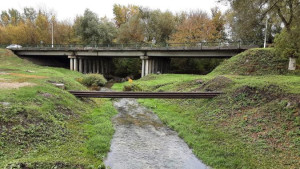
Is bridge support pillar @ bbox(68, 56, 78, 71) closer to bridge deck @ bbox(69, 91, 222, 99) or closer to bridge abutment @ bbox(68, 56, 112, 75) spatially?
bridge abutment @ bbox(68, 56, 112, 75)

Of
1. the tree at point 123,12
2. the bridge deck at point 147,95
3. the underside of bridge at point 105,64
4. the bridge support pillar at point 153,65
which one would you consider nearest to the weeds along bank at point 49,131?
the bridge deck at point 147,95

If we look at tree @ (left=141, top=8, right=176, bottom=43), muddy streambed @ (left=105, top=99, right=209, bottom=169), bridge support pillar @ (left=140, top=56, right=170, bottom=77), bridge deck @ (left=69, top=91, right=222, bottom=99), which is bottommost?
muddy streambed @ (left=105, top=99, right=209, bottom=169)

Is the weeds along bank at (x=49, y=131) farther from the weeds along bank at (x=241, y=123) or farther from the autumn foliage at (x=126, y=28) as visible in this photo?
the autumn foliage at (x=126, y=28)

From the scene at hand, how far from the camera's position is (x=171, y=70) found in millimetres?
56094

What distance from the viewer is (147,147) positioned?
1160 centimetres

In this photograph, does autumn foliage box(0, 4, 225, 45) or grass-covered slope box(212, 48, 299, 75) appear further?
autumn foliage box(0, 4, 225, 45)

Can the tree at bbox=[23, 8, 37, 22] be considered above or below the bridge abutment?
above

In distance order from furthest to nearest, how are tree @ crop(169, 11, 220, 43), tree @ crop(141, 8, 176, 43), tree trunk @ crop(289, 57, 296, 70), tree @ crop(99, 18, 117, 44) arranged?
tree @ crop(99, 18, 117, 44) → tree @ crop(141, 8, 176, 43) → tree @ crop(169, 11, 220, 43) → tree trunk @ crop(289, 57, 296, 70)

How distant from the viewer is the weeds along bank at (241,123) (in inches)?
384

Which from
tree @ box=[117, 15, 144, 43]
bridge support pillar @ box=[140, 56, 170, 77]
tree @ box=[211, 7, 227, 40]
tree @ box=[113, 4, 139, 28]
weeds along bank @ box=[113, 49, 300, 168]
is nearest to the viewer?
weeds along bank @ box=[113, 49, 300, 168]

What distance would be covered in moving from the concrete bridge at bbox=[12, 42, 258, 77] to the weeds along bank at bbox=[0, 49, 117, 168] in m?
26.0

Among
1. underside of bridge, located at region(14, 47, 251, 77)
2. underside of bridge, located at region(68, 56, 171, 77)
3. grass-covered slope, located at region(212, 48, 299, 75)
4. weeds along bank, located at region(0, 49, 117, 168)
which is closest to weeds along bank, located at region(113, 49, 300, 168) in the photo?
weeds along bank, located at region(0, 49, 117, 168)

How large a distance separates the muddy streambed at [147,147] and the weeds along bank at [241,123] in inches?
26.6

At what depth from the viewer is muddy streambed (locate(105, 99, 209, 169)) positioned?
976 cm
